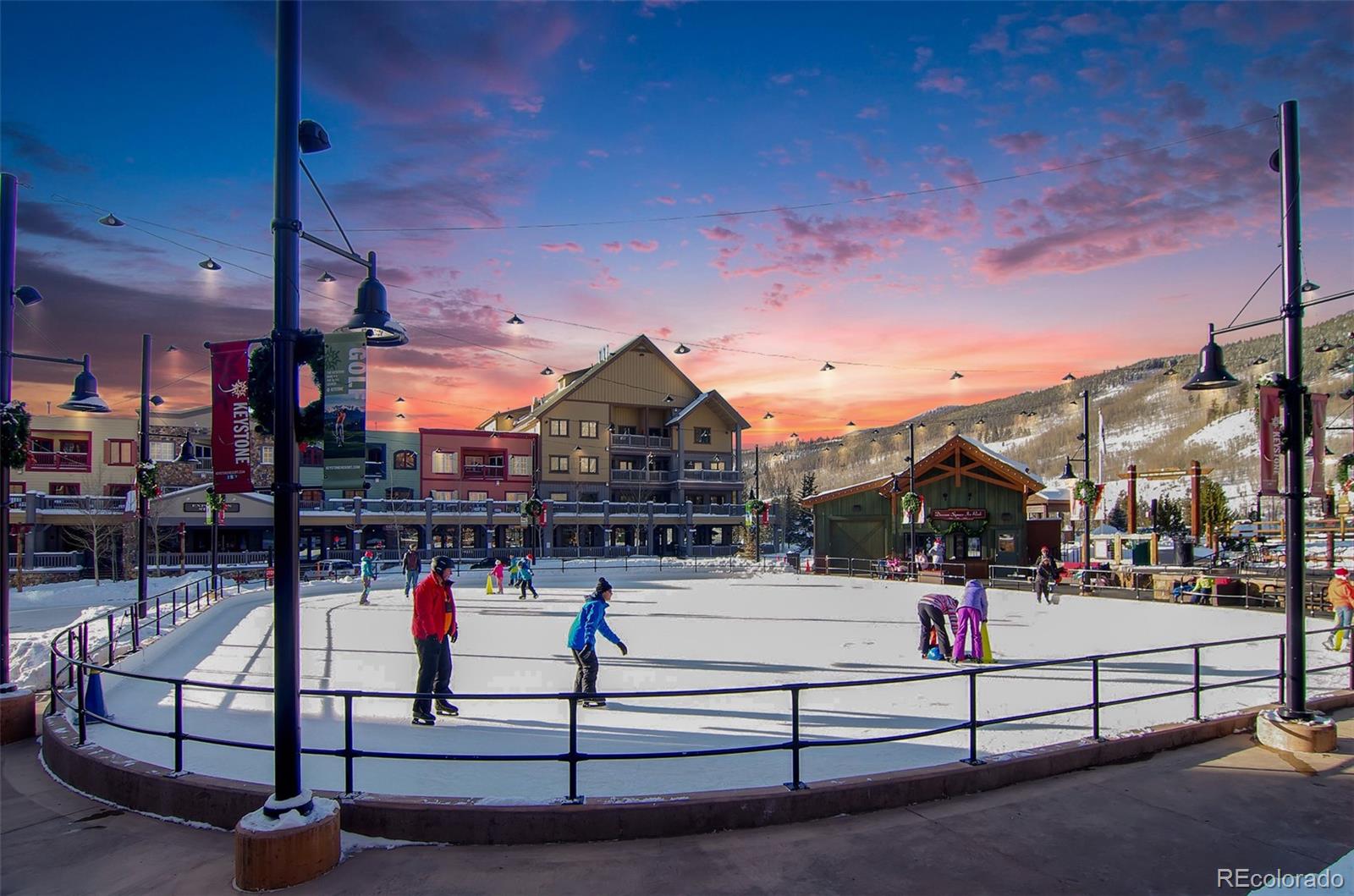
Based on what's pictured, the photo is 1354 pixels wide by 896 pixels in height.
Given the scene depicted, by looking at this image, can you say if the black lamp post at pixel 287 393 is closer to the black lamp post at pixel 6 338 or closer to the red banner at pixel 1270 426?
the black lamp post at pixel 6 338

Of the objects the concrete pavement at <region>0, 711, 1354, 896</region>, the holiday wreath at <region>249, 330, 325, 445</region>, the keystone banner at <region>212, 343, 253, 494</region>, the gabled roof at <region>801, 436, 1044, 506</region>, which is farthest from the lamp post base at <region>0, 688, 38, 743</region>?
Result: the gabled roof at <region>801, 436, 1044, 506</region>

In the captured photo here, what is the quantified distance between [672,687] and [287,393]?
23.1 feet

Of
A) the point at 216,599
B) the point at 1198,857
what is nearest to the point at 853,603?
the point at 1198,857

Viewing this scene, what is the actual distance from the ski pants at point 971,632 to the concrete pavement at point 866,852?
18.1 feet

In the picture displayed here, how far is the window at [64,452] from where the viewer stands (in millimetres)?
45562

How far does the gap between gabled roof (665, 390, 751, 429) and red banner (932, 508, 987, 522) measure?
24.7 m

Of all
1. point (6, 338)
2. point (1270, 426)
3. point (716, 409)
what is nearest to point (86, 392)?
point (6, 338)

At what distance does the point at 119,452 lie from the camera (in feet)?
159

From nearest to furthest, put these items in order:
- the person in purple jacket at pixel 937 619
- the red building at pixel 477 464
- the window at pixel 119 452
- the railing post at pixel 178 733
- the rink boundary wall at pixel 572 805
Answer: the rink boundary wall at pixel 572 805
the railing post at pixel 178 733
the person in purple jacket at pixel 937 619
the window at pixel 119 452
the red building at pixel 477 464

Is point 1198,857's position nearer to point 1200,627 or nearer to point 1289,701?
point 1289,701

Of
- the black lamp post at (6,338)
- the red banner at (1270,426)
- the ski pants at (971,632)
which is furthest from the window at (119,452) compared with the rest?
the red banner at (1270,426)

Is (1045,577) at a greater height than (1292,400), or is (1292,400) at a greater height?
(1292,400)

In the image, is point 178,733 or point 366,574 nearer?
point 178,733

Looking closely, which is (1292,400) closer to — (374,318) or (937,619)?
(937,619)
